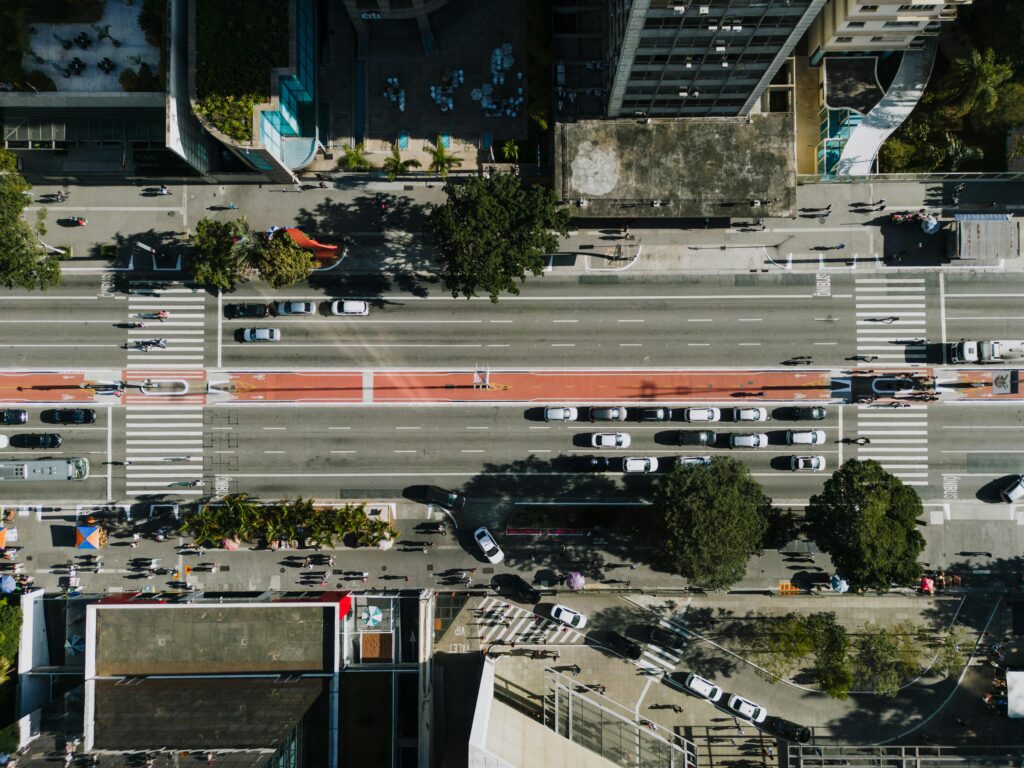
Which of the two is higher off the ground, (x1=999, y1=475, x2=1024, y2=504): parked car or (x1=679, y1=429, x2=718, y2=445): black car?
(x1=679, y1=429, x2=718, y2=445): black car

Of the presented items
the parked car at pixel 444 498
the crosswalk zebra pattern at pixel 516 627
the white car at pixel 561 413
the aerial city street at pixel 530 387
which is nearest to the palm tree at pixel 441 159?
the aerial city street at pixel 530 387

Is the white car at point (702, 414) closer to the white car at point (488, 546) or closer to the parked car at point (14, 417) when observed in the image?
the white car at point (488, 546)

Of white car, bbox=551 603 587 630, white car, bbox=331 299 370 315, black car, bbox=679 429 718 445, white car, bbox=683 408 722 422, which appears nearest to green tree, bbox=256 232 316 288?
white car, bbox=331 299 370 315

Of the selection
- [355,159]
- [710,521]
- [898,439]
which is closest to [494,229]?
[355,159]

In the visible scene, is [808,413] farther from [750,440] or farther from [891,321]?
[891,321]

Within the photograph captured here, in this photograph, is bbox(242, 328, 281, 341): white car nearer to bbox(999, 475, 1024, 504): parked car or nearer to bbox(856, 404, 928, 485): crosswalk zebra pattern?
bbox(856, 404, 928, 485): crosswalk zebra pattern
